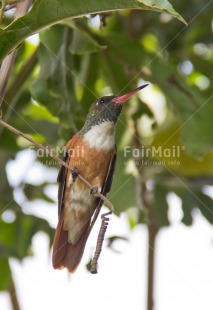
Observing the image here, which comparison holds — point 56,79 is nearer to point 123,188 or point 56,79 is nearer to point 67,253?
point 67,253

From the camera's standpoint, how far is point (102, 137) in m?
2.85

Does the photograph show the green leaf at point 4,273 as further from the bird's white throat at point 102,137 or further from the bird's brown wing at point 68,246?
the bird's white throat at point 102,137

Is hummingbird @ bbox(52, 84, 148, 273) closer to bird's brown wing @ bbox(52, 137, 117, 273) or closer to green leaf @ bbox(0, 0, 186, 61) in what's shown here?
bird's brown wing @ bbox(52, 137, 117, 273)

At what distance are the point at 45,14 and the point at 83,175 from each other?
1.03 m

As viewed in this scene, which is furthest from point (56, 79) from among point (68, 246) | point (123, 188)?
point (123, 188)

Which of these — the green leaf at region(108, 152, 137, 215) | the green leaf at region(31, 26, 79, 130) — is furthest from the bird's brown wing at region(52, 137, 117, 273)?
the green leaf at region(108, 152, 137, 215)

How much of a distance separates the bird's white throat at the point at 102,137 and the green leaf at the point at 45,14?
3.04ft

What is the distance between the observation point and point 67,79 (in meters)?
2.98

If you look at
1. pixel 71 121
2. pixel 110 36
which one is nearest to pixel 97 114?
pixel 71 121

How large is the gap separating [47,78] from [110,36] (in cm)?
101

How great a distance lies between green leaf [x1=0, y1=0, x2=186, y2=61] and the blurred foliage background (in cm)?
83

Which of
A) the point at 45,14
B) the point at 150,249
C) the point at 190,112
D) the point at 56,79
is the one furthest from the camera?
the point at 150,249

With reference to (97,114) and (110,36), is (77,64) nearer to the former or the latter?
(110,36)

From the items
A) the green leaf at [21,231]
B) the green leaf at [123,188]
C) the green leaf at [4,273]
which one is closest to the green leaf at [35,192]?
the green leaf at [21,231]
